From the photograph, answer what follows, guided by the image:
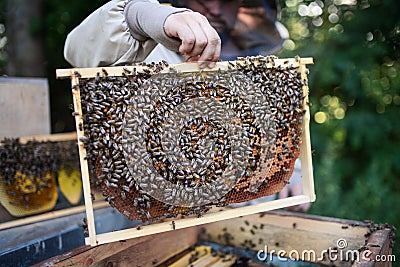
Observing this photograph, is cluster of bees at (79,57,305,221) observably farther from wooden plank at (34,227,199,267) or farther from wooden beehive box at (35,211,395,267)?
wooden beehive box at (35,211,395,267)

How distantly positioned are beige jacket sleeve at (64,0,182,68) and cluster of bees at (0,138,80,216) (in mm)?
1077

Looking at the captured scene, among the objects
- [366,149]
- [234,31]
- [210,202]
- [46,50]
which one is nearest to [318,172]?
[366,149]

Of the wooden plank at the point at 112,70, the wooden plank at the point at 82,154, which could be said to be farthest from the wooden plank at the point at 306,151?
the wooden plank at the point at 82,154

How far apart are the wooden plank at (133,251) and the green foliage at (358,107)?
2.04 metres

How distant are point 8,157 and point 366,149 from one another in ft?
12.4

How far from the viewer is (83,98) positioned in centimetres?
169

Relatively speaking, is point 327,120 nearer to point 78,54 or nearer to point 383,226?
point 383,226

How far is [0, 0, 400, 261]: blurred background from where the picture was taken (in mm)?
4180

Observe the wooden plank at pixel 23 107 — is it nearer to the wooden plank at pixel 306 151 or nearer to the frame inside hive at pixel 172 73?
the frame inside hive at pixel 172 73

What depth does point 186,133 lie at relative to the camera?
1.81 m

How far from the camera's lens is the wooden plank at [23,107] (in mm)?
3188

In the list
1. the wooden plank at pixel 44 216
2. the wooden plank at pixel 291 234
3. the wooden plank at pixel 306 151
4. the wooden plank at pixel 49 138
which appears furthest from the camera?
the wooden plank at pixel 49 138

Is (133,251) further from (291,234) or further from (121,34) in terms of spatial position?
(121,34)

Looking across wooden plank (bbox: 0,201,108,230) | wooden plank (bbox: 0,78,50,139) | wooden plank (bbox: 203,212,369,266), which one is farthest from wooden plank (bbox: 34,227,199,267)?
wooden plank (bbox: 0,78,50,139)
